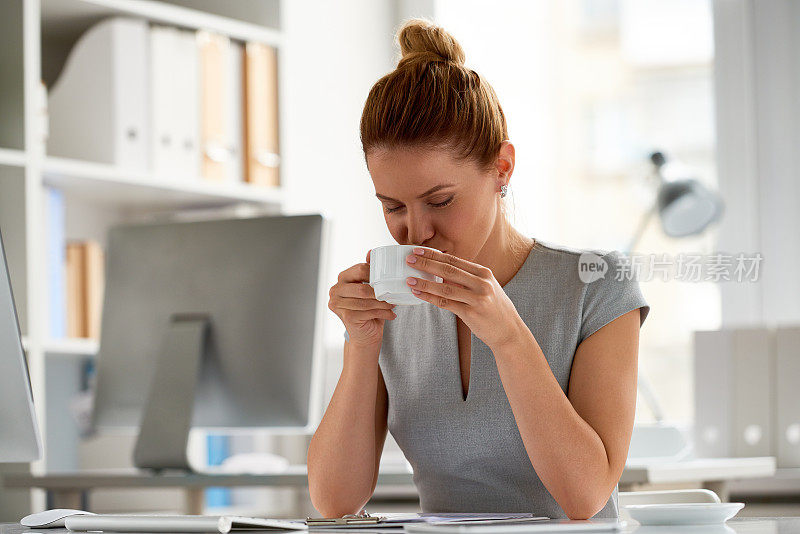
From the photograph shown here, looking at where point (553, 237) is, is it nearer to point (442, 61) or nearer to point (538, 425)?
point (442, 61)

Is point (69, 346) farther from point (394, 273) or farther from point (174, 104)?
point (394, 273)

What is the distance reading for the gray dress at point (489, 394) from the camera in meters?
1.35

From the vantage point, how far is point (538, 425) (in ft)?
3.92

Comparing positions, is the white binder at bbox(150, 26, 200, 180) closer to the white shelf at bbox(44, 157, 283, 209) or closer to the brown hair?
the white shelf at bbox(44, 157, 283, 209)

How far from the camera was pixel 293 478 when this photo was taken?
1.81 metres

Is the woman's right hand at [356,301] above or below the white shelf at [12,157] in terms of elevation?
below

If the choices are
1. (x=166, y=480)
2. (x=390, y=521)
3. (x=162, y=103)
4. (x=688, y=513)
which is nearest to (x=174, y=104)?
(x=162, y=103)

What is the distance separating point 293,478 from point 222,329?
32 cm

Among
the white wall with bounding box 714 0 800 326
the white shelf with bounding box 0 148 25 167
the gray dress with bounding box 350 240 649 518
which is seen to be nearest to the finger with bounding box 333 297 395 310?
the gray dress with bounding box 350 240 649 518

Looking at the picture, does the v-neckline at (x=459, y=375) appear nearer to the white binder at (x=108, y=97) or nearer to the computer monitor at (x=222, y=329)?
the computer monitor at (x=222, y=329)

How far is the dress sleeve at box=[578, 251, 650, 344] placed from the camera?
1.35m

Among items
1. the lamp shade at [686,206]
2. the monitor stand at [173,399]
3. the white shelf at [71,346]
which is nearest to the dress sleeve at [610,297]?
the monitor stand at [173,399]

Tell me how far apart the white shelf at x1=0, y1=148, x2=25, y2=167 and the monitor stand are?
2.10ft

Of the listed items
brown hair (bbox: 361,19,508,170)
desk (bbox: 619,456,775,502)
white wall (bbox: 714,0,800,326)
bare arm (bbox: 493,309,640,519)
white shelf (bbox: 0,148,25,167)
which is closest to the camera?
bare arm (bbox: 493,309,640,519)
